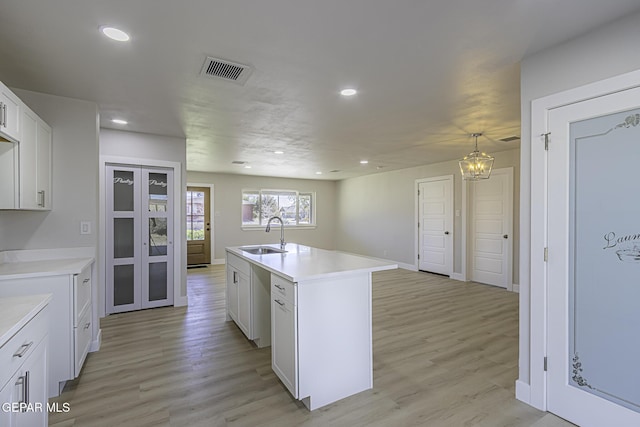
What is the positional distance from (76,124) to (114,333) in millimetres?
2232

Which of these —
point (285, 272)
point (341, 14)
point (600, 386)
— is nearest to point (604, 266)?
point (600, 386)

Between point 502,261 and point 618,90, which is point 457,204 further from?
point 618,90

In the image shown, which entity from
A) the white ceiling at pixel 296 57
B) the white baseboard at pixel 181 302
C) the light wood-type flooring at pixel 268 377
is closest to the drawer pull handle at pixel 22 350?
the light wood-type flooring at pixel 268 377

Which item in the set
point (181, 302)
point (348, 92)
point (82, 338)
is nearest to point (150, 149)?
point (181, 302)

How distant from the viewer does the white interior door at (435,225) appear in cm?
621

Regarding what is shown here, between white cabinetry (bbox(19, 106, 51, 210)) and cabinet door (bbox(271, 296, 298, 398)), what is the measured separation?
6.64 ft

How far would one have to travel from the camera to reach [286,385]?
2205mm

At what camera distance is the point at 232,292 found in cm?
362

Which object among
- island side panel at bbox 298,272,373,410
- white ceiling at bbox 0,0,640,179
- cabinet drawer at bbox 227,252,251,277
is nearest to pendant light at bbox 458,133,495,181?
white ceiling at bbox 0,0,640,179

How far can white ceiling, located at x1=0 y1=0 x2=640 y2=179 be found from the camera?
5.34 ft

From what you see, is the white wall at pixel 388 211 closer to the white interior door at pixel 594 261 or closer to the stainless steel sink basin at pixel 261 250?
the white interior door at pixel 594 261

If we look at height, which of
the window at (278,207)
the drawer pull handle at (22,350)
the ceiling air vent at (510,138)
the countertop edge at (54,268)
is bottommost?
the drawer pull handle at (22,350)

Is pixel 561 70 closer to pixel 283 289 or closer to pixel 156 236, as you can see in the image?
pixel 283 289

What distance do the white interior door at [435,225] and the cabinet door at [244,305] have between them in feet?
14.9
